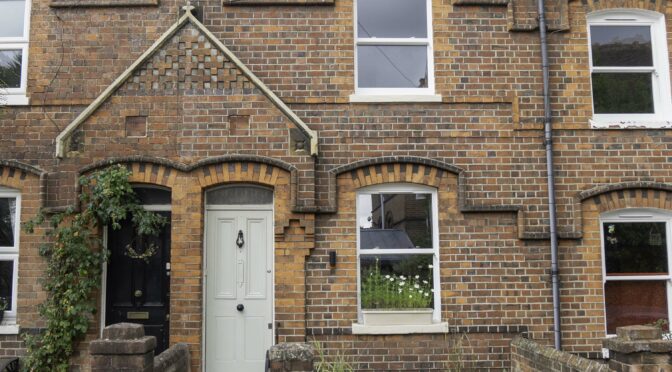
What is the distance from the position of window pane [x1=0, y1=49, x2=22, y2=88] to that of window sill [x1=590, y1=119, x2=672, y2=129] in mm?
7960

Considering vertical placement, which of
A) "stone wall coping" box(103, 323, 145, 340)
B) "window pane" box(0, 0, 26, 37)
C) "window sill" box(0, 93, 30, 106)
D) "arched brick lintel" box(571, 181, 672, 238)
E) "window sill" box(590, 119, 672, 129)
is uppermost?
"window pane" box(0, 0, 26, 37)

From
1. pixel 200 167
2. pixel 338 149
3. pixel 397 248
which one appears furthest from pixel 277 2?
pixel 397 248

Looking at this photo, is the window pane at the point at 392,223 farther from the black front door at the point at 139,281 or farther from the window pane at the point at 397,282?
the black front door at the point at 139,281

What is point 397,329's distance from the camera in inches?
322

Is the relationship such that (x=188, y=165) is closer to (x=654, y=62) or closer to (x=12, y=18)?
(x=12, y=18)

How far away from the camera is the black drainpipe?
8.30 m

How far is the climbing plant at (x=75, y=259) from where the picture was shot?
25.6ft

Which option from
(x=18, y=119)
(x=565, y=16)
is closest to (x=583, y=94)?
(x=565, y=16)

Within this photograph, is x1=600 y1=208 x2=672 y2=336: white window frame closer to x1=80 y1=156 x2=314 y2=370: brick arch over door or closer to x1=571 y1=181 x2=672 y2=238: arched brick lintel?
x1=571 y1=181 x2=672 y2=238: arched brick lintel

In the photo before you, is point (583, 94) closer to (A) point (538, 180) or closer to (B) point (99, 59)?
(A) point (538, 180)

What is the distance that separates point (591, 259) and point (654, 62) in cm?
307

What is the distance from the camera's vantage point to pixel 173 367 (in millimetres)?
7184

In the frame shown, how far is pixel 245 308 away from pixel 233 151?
2066 mm

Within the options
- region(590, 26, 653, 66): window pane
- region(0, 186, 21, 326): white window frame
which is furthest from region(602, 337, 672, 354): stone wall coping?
region(0, 186, 21, 326): white window frame
